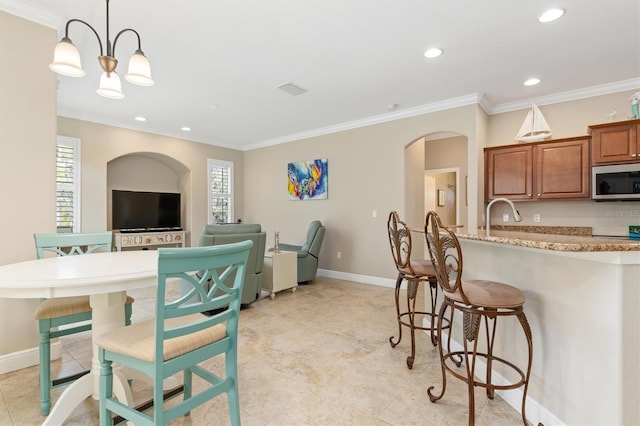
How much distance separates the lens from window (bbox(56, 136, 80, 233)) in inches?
181

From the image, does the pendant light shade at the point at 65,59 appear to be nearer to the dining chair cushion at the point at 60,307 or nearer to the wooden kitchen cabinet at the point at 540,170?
the dining chair cushion at the point at 60,307

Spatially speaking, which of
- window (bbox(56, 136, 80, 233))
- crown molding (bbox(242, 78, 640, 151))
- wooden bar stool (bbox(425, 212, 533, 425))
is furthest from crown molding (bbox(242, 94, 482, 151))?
window (bbox(56, 136, 80, 233))

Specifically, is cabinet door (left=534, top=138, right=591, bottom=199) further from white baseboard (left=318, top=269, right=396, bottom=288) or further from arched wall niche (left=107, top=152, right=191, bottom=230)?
arched wall niche (left=107, top=152, right=191, bottom=230)

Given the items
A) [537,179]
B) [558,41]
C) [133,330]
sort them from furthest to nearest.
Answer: [537,179] → [558,41] → [133,330]

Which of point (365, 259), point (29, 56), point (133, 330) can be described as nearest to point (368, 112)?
point (365, 259)

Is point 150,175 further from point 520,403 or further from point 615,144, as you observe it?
point 615,144

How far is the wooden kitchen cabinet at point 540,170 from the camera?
11.9ft

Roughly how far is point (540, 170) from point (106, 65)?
4.61 meters

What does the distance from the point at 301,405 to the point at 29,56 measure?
3.21m

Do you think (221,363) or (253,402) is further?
(221,363)

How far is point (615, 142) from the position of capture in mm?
3385

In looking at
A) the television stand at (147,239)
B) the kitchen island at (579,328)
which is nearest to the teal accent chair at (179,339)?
the kitchen island at (579,328)

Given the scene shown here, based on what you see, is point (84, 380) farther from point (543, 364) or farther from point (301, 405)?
point (543, 364)

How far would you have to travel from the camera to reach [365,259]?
514cm
